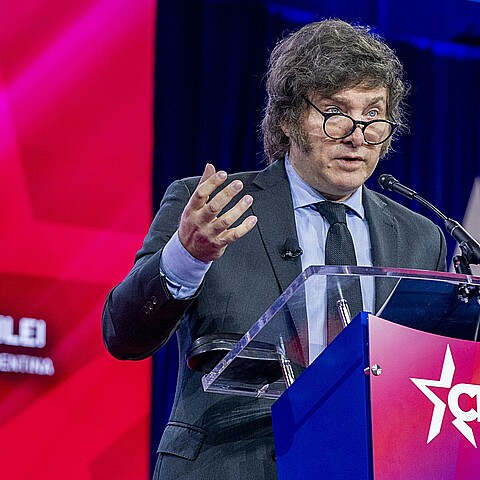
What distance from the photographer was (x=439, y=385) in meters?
1.28

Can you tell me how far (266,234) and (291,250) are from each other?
0.08 metres

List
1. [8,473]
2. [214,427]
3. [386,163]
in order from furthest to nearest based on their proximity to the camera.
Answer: [386,163], [8,473], [214,427]

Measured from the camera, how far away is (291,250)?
6.09ft

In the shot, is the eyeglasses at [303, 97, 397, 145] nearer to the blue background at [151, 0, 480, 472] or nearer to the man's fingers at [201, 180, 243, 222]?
the man's fingers at [201, 180, 243, 222]

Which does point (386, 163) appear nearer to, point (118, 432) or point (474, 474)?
point (118, 432)

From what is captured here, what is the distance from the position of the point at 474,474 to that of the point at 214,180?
556mm

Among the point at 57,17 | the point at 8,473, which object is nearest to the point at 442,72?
the point at 57,17

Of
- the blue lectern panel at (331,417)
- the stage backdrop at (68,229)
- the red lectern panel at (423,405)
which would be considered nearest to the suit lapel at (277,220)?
the blue lectern panel at (331,417)

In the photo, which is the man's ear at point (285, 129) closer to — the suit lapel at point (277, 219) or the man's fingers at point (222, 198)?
the suit lapel at point (277, 219)

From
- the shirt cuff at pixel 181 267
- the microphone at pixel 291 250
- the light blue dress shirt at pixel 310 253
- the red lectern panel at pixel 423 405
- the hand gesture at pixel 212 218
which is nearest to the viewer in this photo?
the red lectern panel at pixel 423 405

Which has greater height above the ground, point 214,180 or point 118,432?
point 118,432

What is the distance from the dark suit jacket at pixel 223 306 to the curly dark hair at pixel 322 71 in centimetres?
20

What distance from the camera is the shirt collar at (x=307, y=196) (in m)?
2.04

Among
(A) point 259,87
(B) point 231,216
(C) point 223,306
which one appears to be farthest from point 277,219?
(A) point 259,87
